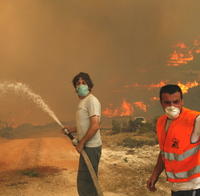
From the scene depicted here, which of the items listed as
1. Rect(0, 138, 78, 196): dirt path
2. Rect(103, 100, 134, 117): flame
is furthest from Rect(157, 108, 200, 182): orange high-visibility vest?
Rect(103, 100, 134, 117): flame

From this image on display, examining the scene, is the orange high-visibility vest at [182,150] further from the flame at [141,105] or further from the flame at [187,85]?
the flame at [187,85]

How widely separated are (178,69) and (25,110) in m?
19.7

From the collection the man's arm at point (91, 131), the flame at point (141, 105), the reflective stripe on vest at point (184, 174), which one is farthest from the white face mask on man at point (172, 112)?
the flame at point (141, 105)

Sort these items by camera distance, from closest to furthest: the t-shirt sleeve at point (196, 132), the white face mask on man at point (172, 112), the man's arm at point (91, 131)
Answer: the t-shirt sleeve at point (196, 132), the white face mask on man at point (172, 112), the man's arm at point (91, 131)

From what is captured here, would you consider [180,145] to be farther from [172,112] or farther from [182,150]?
[172,112]

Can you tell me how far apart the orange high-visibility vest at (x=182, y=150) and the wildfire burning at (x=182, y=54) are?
33660 mm

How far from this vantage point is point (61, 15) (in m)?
36.8

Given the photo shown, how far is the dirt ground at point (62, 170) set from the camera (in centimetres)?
580

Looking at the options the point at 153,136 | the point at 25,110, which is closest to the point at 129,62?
the point at 25,110

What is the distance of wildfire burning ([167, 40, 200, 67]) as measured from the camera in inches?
1375

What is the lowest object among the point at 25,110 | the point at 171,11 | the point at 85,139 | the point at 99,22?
the point at 25,110

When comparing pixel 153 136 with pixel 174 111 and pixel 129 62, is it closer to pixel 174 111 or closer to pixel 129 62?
pixel 174 111

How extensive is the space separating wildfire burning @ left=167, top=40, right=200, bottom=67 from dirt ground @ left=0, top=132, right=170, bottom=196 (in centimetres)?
2668

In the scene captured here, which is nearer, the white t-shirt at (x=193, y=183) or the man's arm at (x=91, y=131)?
the white t-shirt at (x=193, y=183)
